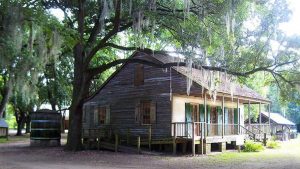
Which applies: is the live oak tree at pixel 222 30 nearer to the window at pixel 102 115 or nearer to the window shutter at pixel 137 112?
the window shutter at pixel 137 112

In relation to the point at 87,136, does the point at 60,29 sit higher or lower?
higher

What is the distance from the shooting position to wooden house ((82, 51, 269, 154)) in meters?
22.8

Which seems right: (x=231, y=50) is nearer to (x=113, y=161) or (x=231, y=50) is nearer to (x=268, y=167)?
(x=268, y=167)

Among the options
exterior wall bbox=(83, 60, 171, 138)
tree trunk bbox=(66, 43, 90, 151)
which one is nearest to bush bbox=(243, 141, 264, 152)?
exterior wall bbox=(83, 60, 171, 138)

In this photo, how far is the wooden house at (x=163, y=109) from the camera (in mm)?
22750

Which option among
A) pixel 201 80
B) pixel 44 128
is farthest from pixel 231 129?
pixel 44 128

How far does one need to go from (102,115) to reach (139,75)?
175 inches

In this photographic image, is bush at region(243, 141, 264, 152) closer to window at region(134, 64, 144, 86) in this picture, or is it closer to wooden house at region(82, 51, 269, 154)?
wooden house at region(82, 51, 269, 154)

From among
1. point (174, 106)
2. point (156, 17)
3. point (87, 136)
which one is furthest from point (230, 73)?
point (87, 136)

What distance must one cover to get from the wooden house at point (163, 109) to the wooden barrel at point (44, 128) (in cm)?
204

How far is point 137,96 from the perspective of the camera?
25.2 meters

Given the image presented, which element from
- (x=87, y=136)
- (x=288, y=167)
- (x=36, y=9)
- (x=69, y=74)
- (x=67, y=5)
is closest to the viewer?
(x=36, y=9)

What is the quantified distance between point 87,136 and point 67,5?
29.6 ft

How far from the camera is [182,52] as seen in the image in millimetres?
18078
